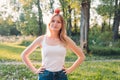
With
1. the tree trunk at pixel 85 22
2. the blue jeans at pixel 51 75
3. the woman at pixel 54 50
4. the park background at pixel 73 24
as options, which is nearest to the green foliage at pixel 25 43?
the park background at pixel 73 24

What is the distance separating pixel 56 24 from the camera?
17.4ft

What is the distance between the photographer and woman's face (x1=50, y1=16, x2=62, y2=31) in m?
5.30

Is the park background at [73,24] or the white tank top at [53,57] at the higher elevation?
the white tank top at [53,57]

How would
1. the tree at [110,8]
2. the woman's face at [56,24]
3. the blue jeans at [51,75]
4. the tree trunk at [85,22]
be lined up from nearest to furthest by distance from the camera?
the blue jeans at [51,75]
the woman's face at [56,24]
the tree trunk at [85,22]
the tree at [110,8]

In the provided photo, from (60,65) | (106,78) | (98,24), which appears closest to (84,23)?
(106,78)

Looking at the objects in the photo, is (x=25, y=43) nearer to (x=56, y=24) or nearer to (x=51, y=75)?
(x=56, y=24)

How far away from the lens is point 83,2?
23672 mm

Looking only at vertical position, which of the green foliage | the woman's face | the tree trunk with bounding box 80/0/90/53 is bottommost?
the green foliage

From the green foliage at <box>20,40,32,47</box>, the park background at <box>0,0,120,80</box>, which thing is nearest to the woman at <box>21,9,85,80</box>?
the park background at <box>0,0,120,80</box>

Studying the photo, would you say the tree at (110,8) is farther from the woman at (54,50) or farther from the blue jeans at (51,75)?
the blue jeans at (51,75)

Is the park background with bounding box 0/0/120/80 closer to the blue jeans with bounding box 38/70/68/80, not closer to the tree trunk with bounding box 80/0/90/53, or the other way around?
the tree trunk with bounding box 80/0/90/53

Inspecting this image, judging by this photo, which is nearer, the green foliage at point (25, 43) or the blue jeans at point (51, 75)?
the blue jeans at point (51, 75)

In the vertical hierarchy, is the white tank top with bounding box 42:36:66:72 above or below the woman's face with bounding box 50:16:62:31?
below

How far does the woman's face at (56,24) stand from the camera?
530cm
